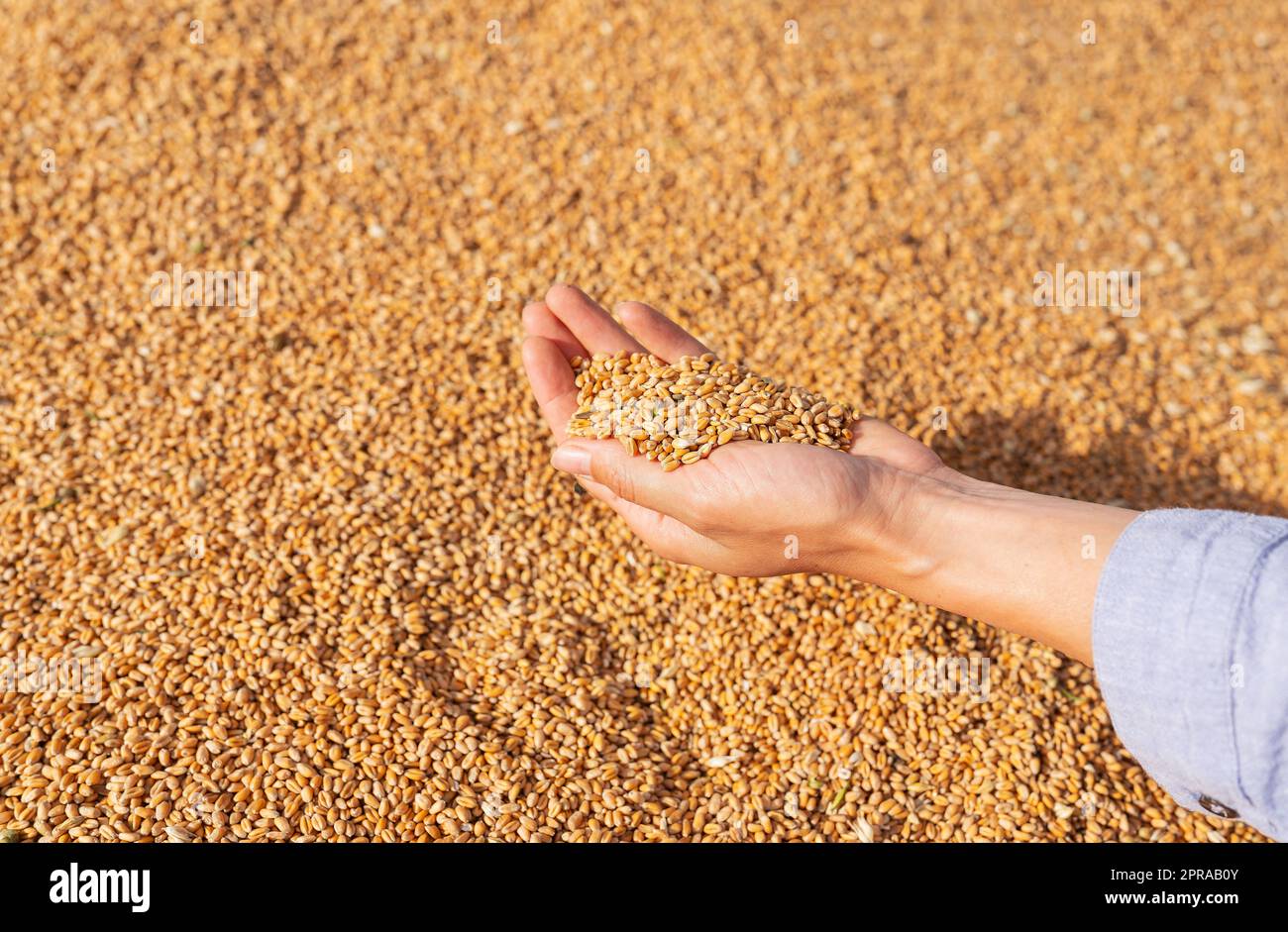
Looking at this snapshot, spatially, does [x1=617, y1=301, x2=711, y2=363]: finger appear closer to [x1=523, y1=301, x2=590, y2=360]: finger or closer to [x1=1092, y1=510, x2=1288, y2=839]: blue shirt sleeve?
[x1=523, y1=301, x2=590, y2=360]: finger

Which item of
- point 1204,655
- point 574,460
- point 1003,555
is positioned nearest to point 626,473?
point 574,460

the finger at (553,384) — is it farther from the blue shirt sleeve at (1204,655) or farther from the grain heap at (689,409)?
the blue shirt sleeve at (1204,655)

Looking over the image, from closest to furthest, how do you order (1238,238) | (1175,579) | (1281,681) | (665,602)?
(1281,681)
(1175,579)
(665,602)
(1238,238)

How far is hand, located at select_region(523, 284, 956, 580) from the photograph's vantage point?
8.96 ft

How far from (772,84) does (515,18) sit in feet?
4.60

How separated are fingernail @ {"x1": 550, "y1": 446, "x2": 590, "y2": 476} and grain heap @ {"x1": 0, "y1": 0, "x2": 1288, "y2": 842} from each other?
0.60 meters

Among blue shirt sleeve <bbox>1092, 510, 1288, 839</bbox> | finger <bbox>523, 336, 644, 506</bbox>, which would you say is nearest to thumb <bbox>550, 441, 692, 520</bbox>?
finger <bbox>523, 336, 644, 506</bbox>

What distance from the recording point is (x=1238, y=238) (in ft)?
16.7

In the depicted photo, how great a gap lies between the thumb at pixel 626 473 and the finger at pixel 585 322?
0.49 metres

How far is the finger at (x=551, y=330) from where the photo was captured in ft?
11.2

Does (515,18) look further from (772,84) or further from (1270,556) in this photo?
(1270,556)

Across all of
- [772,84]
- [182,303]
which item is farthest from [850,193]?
[182,303]

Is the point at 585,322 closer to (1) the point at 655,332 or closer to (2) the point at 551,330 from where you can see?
(2) the point at 551,330

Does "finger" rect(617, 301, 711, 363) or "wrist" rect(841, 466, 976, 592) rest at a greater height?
"finger" rect(617, 301, 711, 363)
